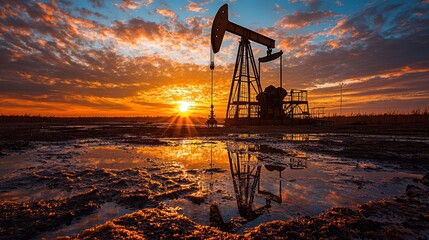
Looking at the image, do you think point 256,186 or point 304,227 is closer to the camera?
point 304,227

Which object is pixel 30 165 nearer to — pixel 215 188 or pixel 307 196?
pixel 215 188

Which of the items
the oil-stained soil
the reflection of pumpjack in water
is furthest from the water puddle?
the oil-stained soil

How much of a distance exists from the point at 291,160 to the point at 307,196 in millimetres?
2450

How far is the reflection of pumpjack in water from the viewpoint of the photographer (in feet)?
7.09

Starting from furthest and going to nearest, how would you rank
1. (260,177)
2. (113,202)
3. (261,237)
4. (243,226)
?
(260,177) < (113,202) < (243,226) < (261,237)

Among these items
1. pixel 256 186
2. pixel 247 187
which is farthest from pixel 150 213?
pixel 256 186

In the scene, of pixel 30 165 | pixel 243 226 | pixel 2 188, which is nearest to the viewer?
pixel 243 226

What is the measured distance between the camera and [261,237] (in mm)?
1763

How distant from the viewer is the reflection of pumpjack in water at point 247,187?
216 centimetres

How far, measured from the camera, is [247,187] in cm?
314

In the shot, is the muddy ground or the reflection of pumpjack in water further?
the reflection of pumpjack in water

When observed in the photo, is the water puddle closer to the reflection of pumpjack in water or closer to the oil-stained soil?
the reflection of pumpjack in water

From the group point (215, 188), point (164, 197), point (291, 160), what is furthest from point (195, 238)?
point (291, 160)

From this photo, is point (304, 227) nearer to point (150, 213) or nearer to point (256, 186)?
point (256, 186)
